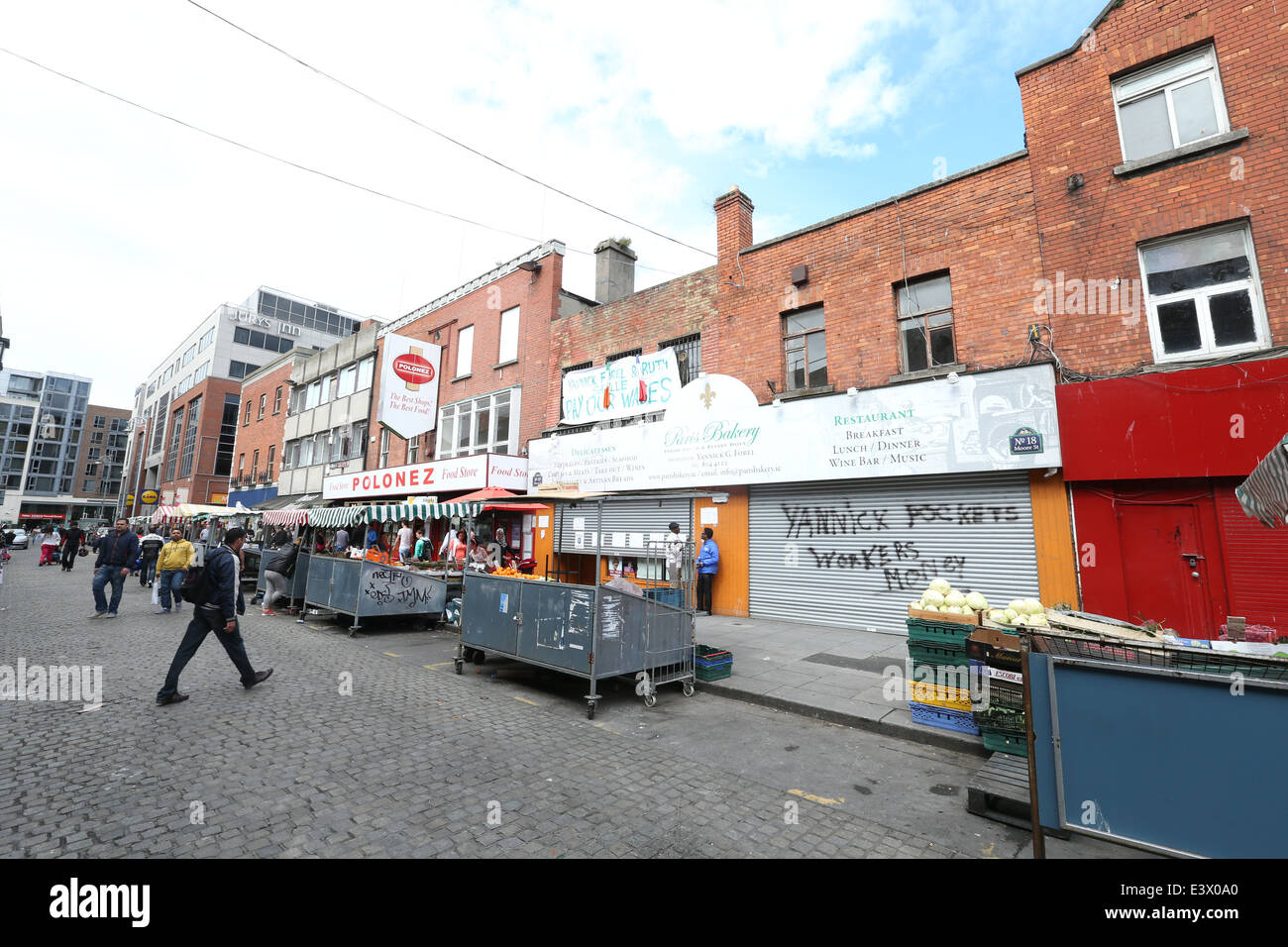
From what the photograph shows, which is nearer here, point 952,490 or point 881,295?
point 952,490

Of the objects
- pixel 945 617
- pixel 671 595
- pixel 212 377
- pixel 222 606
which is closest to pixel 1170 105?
pixel 945 617

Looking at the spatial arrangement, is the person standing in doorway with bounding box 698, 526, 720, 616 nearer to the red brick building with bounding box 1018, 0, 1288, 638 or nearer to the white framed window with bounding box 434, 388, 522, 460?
the red brick building with bounding box 1018, 0, 1288, 638

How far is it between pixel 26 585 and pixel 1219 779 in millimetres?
28985

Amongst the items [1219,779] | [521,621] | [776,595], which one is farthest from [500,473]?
[1219,779]

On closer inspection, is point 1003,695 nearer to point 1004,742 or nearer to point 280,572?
point 1004,742

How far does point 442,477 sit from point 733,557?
39.4ft

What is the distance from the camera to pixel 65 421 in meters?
102

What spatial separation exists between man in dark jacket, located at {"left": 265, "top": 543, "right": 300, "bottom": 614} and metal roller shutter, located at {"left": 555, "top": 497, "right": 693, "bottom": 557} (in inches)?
275

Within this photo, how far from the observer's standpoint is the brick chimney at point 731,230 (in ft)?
47.3

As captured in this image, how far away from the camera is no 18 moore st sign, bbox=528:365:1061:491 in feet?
31.1

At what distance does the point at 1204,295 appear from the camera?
8484 mm

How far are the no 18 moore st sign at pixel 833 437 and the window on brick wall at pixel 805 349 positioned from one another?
81 centimetres

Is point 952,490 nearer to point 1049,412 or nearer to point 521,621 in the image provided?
point 1049,412
